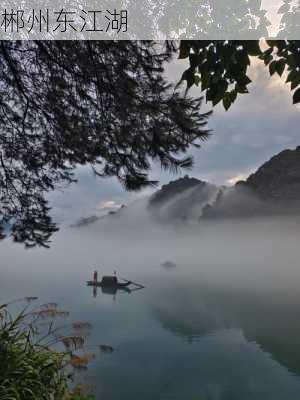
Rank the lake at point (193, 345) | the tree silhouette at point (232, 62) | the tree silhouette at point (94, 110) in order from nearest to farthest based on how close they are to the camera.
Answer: the tree silhouette at point (232, 62) → the tree silhouette at point (94, 110) → the lake at point (193, 345)

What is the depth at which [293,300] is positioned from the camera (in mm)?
49875

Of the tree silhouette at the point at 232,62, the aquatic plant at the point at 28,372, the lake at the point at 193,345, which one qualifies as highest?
the tree silhouette at the point at 232,62

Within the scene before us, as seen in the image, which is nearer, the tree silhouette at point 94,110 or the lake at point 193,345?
the tree silhouette at point 94,110

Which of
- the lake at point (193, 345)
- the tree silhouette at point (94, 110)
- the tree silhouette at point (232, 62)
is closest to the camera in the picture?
the tree silhouette at point (232, 62)

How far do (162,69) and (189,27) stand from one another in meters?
2.13

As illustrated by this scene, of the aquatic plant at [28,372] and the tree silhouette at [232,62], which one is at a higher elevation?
the tree silhouette at [232,62]

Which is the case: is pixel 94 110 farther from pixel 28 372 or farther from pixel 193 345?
pixel 193 345

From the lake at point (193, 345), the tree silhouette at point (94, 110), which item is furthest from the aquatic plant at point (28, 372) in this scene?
the lake at point (193, 345)

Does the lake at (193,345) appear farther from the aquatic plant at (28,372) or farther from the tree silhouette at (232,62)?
the tree silhouette at (232,62)

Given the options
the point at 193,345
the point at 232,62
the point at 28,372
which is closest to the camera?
the point at 232,62

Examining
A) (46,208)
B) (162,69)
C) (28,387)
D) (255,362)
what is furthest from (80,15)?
(255,362)

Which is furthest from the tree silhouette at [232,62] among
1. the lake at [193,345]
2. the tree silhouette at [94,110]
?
the lake at [193,345]

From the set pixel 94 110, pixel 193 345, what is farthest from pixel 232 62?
pixel 193 345

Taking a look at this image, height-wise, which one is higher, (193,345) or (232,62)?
(232,62)
